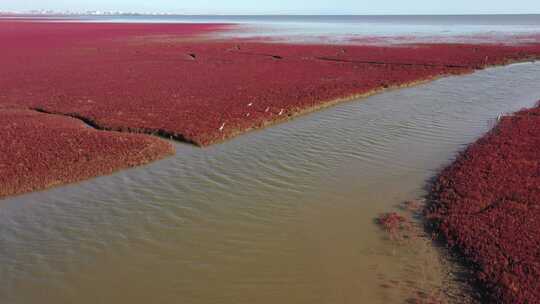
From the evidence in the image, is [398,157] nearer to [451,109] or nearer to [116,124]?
[451,109]

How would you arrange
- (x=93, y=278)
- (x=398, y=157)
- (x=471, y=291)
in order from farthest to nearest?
1. (x=398, y=157)
2. (x=93, y=278)
3. (x=471, y=291)

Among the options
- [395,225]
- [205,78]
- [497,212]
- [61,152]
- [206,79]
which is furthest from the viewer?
[205,78]

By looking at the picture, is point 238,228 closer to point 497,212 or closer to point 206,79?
point 497,212

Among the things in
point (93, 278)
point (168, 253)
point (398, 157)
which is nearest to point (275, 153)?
point (398, 157)

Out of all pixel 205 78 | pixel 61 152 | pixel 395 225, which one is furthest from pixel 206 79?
pixel 395 225

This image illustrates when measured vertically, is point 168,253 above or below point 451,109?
below

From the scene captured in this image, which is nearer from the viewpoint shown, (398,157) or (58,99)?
(398,157)

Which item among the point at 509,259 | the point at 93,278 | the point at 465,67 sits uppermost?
the point at 465,67
